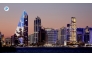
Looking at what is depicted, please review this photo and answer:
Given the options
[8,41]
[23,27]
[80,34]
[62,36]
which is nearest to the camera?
[23,27]

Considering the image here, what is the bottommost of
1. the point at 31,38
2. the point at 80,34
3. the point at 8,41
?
the point at 8,41

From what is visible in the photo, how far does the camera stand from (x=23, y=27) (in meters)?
9.43

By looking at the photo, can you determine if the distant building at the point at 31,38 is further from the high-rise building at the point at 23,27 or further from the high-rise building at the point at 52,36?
the high-rise building at the point at 52,36

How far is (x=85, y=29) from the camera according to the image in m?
9.99

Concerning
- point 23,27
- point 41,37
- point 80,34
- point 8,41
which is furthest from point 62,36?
point 8,41

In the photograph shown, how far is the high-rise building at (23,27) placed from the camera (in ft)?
30.0

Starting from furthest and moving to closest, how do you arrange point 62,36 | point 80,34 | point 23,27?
point 80,34 < point 62,36 < point 23,27

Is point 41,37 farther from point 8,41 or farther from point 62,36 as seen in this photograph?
point 8,41

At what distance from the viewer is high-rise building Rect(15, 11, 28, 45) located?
9137 millimetres

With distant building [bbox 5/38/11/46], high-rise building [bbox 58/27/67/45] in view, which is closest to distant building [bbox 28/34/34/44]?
distant building [bbox 5/38/11/46]

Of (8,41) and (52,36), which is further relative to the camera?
(52,36)

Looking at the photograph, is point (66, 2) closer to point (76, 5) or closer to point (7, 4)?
point (76, 5)

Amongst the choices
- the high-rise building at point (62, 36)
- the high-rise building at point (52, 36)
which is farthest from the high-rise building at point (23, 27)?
the high-rise building at point (62, 36)

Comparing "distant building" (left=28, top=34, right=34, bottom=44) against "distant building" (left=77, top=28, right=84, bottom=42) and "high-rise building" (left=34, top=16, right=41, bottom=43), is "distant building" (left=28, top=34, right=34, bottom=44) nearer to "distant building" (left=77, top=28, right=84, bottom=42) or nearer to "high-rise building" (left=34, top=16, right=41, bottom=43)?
"high-rise building" (left=34, top=16, right=41, bottom=43)
